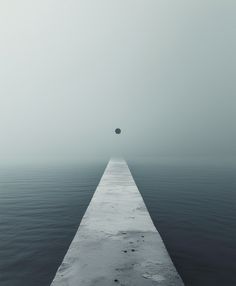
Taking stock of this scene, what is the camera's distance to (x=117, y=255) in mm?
8078

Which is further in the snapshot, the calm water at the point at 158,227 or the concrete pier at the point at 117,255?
the calm water at the point at 158,227

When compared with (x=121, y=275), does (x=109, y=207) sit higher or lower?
higher

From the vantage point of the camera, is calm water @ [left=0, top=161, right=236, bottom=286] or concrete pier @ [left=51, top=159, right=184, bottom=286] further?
calm water @ [left=0, top=161, right=236, bottom=286]

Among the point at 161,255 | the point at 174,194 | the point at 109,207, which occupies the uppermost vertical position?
the point at 174,194

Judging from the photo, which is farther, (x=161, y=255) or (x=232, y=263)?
(x=232, y=263)

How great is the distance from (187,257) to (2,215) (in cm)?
1155

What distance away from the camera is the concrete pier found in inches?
262

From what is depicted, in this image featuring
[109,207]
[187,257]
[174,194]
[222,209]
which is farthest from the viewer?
[174,194]

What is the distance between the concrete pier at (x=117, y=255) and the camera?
666 cm

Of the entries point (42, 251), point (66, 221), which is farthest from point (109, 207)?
point (42, 251)

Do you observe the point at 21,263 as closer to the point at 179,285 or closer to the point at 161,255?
the point at 161,255

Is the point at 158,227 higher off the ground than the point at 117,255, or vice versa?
the point at 158,227

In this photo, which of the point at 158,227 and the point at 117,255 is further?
the point at 158,227

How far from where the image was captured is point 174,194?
961 inches
